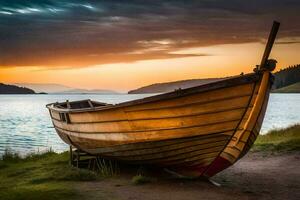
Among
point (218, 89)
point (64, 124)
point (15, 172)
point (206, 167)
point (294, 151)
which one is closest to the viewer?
point (218, 89)

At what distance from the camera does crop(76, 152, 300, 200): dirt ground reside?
9.21 metres

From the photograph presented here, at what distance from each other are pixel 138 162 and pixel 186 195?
2233 millimetres

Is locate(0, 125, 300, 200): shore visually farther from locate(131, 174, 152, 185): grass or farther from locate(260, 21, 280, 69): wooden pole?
locate(260, 21, 280, 69): wooden pole

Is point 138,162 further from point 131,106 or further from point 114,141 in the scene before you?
point 131,106

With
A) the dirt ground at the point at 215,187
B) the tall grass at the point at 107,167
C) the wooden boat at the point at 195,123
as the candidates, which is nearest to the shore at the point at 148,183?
the dirt ground at the point at 215,187

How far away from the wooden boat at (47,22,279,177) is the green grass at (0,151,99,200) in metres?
1.53

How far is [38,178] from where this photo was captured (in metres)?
11.2

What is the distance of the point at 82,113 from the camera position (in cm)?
1179

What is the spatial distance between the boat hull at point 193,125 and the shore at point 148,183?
0.60m

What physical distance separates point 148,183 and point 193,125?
209cm

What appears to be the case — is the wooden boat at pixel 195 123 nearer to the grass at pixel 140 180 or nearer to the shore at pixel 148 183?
the grass at pixel 140 180

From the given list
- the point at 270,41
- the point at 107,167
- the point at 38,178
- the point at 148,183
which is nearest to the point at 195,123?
the point at 148,183

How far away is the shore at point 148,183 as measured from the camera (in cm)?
913

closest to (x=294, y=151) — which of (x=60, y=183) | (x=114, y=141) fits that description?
(x=114, y=141)
